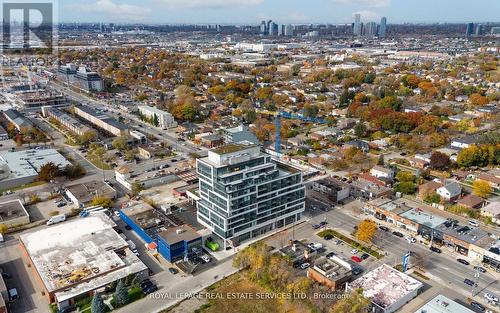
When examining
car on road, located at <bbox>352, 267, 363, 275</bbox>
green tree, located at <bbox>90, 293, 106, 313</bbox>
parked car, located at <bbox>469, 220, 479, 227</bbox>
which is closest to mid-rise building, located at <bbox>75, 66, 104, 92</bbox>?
green tree, located at <bbox>90, 293, 106, 313</bbox>

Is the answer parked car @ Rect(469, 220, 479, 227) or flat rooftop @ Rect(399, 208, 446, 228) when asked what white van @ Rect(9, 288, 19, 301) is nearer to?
flat rooftop @ Rect(399, 208, 446, 228)

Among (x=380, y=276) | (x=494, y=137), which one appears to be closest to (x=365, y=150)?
(x=494, y=137)

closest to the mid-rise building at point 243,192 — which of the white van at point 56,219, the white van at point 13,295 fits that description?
the white van at point 56,219

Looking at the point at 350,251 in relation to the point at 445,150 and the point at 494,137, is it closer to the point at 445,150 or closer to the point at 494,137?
the point at 445,150

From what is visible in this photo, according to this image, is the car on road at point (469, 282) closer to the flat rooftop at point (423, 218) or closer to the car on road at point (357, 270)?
the flat rooftop at point (423, 218)

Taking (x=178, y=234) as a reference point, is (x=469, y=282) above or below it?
below

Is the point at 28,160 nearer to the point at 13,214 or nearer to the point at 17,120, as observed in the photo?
the point at 13,214

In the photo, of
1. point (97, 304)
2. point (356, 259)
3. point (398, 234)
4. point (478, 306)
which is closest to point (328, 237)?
point (356, 259)
